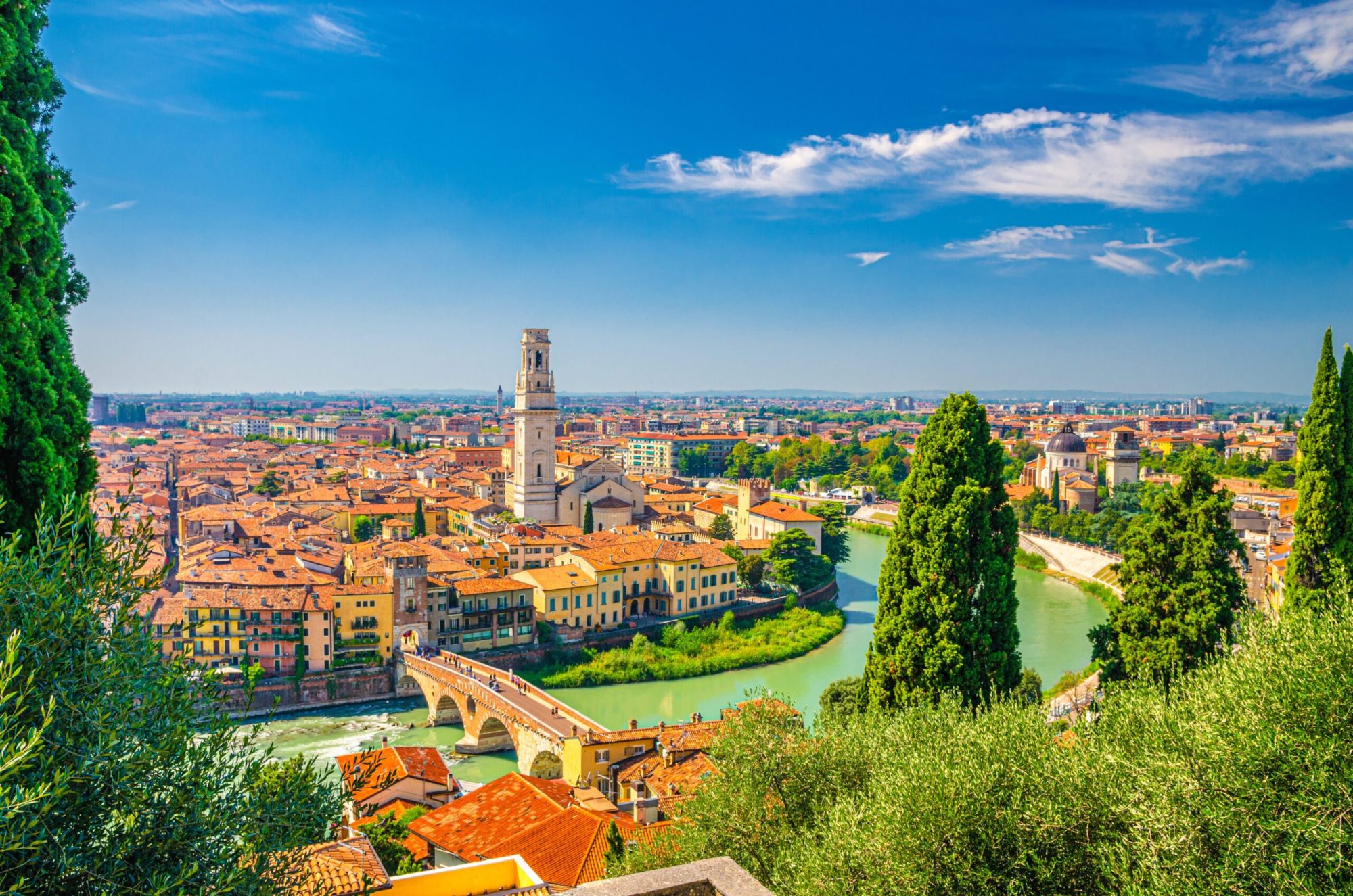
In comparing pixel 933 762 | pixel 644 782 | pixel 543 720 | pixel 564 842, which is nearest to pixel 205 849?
pixel 933 762

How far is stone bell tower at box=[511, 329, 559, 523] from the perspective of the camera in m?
33.3

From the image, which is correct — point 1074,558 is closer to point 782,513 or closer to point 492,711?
point 782,513

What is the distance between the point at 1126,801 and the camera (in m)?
4.77

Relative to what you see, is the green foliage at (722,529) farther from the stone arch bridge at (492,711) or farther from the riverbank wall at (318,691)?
the riverbank wall at (318,691)

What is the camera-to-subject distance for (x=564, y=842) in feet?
30.8

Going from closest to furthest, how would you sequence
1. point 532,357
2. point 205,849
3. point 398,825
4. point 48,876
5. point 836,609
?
point 48,876 → point 205,849 → point 398,825 → point 836,609 → point 532,357

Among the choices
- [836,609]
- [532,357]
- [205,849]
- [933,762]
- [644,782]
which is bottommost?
[836,609]

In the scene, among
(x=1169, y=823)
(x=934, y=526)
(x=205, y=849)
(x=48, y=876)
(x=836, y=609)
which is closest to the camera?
(x=48, y=876)

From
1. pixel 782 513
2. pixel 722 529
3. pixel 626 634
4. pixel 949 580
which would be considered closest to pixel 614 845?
pixel 949 580

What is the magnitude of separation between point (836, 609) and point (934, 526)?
60.9 feet

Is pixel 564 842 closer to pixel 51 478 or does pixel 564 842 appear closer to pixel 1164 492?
pixel 51 478

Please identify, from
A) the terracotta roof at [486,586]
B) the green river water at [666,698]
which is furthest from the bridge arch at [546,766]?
the terracotta roof at [486,586]

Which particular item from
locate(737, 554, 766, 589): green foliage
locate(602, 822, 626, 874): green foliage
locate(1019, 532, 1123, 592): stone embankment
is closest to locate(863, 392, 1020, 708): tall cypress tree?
locate(602, 822, 626, 874): green foliage

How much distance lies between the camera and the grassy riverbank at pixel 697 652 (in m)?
21.0
